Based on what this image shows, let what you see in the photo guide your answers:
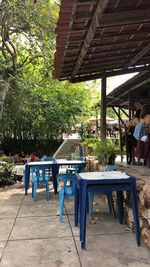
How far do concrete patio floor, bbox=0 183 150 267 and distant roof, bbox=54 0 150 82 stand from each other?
2608mm

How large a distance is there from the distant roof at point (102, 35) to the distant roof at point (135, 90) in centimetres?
54

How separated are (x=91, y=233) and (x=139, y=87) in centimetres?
545

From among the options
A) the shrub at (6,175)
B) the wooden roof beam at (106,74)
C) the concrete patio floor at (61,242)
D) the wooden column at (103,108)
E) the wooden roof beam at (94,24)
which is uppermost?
the wooden roof beam at (106,74)

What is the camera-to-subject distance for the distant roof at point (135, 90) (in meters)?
7.32

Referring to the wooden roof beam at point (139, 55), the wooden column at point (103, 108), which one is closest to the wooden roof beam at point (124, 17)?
the wooden roof beam at point (139, 55)

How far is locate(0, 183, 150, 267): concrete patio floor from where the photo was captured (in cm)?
318

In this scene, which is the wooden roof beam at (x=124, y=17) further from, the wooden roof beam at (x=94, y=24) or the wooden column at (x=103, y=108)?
the wooden column at (x=103, y=108)

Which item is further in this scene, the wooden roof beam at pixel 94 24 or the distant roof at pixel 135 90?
the distant roof at pixel 135 90

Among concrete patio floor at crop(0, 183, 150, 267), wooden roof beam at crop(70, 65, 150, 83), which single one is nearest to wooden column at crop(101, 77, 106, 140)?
wooden roof beam at crop(70, 65, 150, 83)

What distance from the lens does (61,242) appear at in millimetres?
3725

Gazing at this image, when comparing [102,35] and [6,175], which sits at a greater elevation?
[102,35]

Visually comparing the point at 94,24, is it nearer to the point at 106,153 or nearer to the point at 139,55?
the point at 139,55

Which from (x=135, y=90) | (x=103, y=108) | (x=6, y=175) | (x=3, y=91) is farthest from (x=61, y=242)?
(x=3, y=91)

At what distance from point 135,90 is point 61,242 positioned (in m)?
6.33
